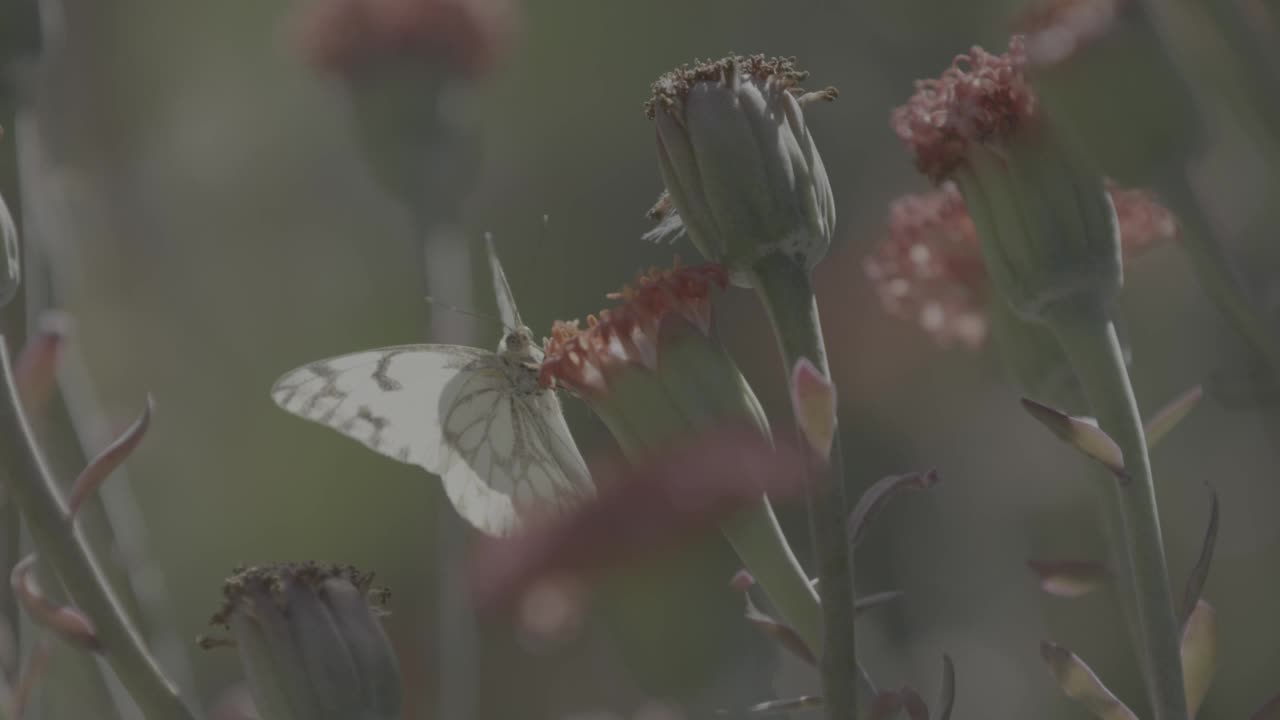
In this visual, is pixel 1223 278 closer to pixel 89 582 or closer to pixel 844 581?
pixel 844 581

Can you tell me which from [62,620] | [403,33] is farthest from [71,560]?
[403,33]

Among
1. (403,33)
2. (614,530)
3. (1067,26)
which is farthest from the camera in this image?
(403,33)

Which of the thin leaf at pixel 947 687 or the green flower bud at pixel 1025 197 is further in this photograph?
the green flower bud at pixel 1025 197

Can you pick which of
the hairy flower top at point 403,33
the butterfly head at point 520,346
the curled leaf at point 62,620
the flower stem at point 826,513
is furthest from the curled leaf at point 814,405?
the hairy flower top at point 403,33

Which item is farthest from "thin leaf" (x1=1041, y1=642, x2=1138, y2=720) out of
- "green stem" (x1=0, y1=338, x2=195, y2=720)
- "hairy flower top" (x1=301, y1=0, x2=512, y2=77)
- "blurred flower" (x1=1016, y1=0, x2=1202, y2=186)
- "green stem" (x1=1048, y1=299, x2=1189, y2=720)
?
"hairy flower top" (x1=301, y1=0, x2=512, y2=77)

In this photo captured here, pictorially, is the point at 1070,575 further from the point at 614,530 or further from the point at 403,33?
the point at 403,33

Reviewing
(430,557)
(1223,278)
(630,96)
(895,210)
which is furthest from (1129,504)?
(630,96)

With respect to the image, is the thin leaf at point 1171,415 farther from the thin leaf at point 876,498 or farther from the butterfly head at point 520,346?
the butterfly head at point 520,346
